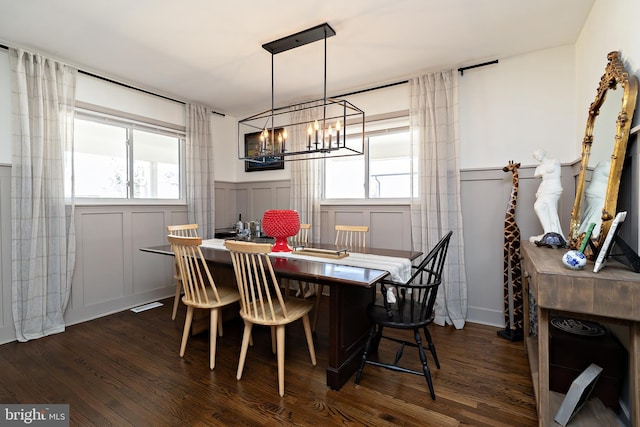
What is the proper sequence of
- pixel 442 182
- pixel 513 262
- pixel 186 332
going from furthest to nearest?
pixel 442 182 < pixel 513 262 < pixel 186 332

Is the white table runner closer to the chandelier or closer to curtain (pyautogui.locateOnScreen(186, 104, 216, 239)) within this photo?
the chandelier

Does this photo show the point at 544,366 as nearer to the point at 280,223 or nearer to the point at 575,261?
the point at 575,261

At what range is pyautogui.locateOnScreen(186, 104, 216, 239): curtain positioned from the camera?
3.96 metres

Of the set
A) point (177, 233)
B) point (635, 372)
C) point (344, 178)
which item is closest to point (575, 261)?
point (635, 372)

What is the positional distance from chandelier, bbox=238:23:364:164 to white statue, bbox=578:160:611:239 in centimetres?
152

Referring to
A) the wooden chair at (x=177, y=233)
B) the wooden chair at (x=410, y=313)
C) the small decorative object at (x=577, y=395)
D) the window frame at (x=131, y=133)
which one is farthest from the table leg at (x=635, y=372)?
the window frame at (x=131, y=133)

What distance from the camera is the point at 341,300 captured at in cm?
200

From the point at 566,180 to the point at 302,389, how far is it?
2678 millimetres

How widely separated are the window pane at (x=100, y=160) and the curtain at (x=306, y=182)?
194 centimetres

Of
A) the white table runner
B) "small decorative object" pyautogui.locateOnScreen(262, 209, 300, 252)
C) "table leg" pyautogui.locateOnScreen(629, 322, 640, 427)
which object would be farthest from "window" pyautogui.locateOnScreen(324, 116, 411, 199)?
"table leg" pyautogui.locateOnScreen(629, 322, 640, 427)

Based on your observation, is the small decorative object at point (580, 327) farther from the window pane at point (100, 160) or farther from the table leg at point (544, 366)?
the window pane at point (100, 160)

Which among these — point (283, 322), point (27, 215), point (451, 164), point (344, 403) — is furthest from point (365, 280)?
point (27, 215)

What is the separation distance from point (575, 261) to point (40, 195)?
12.4 feet

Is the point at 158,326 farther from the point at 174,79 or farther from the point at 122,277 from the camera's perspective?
the point at 174,79
